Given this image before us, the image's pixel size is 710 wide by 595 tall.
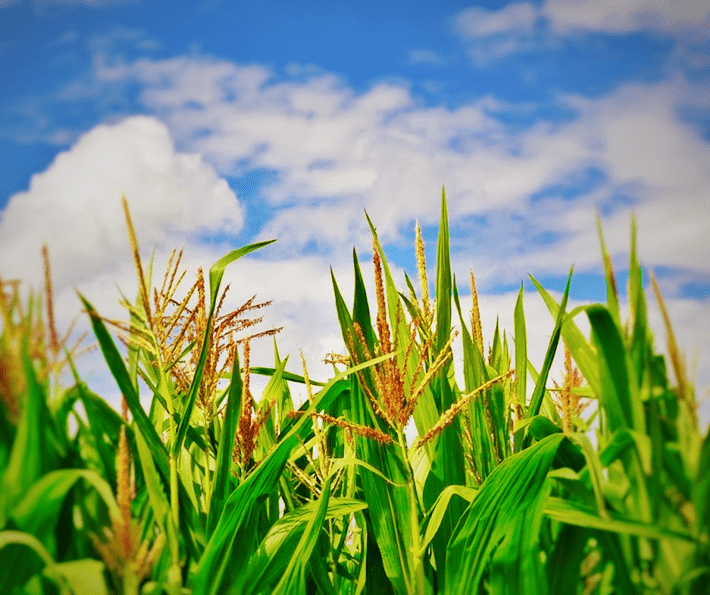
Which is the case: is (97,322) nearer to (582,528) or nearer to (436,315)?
(436,315)

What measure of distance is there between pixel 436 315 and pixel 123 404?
2.83ft

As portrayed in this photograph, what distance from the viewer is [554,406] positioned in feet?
8.00

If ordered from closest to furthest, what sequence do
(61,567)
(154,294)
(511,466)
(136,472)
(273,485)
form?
(61,567)
(136,472)
(511,466)
(273,485)
(154,294)

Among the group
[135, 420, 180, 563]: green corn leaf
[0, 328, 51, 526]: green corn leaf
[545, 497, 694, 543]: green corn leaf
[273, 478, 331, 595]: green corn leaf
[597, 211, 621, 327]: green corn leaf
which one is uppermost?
[597, 211, 621, 327]: green corn leaf

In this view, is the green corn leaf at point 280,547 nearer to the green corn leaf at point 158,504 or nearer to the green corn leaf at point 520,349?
the green corn leaf at point 158,504

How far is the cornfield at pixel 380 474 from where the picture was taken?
0.89 meters

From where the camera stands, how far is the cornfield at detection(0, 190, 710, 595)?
2.92 feet

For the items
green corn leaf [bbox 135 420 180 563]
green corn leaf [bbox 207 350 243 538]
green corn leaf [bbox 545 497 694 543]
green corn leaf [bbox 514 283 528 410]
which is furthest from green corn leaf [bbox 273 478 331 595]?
green corn leaf [bbox 514 283 528 410]

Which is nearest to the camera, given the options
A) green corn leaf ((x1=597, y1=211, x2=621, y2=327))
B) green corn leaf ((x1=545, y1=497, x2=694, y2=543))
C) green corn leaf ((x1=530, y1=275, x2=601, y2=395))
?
green corn leaf ((x1=545, y1=497, x2=694, y2=543))

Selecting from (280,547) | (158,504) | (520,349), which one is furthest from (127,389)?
(520,349)

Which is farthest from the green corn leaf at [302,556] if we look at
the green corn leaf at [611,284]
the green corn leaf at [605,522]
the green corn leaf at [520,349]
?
the green corn leaf at [520,349]

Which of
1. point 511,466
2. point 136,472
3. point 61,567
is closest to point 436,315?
point 511,466

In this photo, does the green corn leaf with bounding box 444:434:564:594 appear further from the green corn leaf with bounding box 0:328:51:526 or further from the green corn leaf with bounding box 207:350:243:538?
the green corn leaf with bounding box 0:328:51:526

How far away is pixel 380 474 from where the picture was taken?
1.38m
